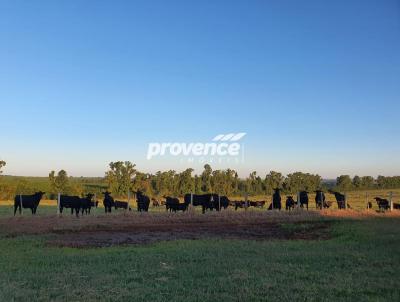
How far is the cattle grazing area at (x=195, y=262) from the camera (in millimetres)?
8781

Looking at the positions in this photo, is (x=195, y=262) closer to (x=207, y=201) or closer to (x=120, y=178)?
(x=207, y=201)

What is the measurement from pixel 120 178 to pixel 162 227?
4208 centimetres

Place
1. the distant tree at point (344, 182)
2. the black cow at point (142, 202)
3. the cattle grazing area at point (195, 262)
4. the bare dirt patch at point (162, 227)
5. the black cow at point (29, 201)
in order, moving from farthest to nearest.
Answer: the distant tree at point (344, 182) → the black cow at point (142, 202) → the black cow at point (29, 201) → the bare dirt patch at point (162, 227) → the cattle grazing area at point (195, 262)

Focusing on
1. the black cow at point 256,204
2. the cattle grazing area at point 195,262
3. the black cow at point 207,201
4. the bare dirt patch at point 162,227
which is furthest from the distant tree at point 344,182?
the cattle grazing area at point 195,262

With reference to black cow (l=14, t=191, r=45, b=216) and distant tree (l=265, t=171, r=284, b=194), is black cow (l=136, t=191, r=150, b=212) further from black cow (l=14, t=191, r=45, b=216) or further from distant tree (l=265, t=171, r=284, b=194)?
distant tree (l=265, t=171, r=284, b=194)

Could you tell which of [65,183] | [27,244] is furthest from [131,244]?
[65,183]

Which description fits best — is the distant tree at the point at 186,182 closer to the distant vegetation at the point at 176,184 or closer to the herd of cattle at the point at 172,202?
the distant vegetation at the point at 176,184

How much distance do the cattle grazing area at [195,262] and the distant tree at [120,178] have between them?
40.0 m

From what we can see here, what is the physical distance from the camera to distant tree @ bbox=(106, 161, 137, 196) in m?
64.7

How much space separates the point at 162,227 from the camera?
24.2m

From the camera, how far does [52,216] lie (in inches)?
1059

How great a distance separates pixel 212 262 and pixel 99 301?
472cm

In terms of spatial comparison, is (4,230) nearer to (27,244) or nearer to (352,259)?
(27,244)

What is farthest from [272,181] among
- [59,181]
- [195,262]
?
[195,262]
